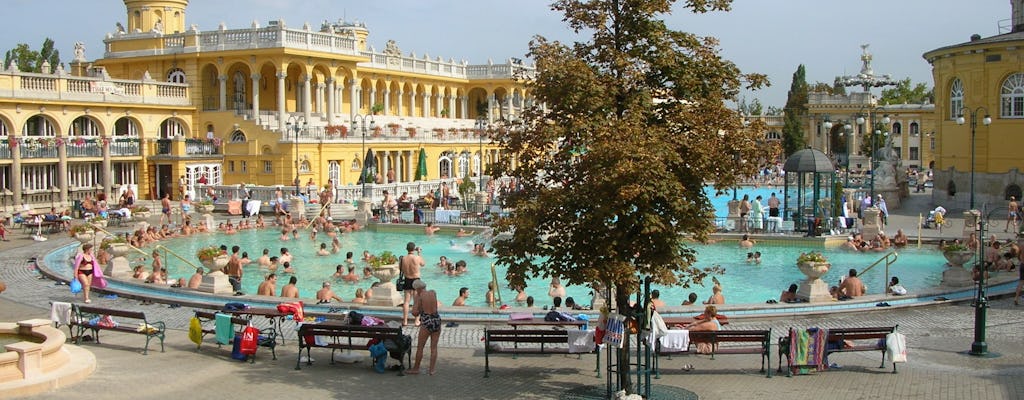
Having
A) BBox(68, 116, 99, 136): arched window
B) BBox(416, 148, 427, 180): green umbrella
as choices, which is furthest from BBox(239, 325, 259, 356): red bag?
BBox(416, 148, 427, 180): green umbrella

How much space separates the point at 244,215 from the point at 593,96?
32.4 metres

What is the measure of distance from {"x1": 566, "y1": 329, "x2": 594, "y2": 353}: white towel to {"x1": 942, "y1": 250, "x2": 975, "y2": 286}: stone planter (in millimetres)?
10929

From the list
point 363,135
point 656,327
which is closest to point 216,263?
point 656,327

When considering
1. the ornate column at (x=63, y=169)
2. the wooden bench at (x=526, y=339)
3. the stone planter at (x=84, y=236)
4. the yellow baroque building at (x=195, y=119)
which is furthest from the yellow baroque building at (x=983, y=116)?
the ornate column at (x=63, y=169)

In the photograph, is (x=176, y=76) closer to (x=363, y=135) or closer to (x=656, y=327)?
(x=363, y=135)

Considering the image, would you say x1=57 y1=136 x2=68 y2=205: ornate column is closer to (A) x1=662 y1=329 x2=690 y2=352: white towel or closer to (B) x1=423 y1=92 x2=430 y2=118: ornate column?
(B) x1=423 y1=92 x2=430 y2=118: ornate column

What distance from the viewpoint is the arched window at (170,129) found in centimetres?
4919

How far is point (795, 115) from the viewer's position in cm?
9006

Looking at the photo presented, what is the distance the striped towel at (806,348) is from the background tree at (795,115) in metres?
71.7

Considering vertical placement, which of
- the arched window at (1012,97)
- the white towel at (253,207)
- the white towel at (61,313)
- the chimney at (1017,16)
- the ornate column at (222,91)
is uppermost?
the chimney at (1017,16)

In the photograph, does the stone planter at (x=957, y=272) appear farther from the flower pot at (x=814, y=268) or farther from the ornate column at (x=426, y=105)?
the ornate column at (x=426, y=105)

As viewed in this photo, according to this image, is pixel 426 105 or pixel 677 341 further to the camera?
pixel 426 105

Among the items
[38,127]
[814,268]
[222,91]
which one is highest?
[222,91]

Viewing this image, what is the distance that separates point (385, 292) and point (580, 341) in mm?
5716
